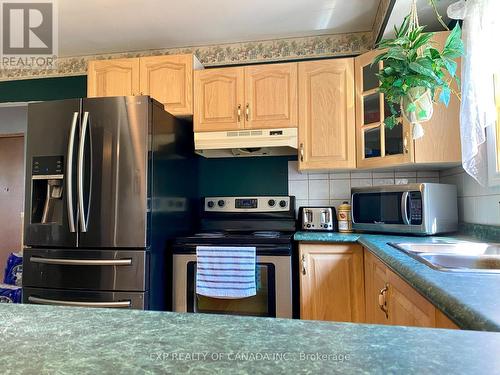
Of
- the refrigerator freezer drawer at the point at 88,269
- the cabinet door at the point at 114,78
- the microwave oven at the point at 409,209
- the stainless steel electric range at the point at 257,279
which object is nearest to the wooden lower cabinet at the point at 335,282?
the stainless steel electric range at the point at 257,279

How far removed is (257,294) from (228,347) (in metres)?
1.68

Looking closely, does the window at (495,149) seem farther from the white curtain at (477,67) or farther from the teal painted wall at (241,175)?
the teal painted wall at (241,175)

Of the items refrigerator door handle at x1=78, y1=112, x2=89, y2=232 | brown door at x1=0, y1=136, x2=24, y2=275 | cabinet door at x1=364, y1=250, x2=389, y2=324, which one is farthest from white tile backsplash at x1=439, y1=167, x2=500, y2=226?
brown door at x1=0, y1=136, x2=24, y2=275

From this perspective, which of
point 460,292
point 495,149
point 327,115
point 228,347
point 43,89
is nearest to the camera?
point 228,347

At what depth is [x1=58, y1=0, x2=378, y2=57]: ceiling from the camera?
2.16 metres

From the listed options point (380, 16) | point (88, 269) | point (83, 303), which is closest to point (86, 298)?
point (83, 303)

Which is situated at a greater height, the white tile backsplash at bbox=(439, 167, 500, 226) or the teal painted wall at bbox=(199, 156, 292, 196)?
the teal painted wall at bbox=(199, 156, 292, 196)

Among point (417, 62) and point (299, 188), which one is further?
point (299, 188)

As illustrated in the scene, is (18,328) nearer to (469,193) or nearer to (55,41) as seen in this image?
(469,193)

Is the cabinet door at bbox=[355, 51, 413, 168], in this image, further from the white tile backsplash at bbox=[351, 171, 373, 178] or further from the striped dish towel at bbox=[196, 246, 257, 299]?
the striped dish towel at bbox=[196, 246, 257, 299]

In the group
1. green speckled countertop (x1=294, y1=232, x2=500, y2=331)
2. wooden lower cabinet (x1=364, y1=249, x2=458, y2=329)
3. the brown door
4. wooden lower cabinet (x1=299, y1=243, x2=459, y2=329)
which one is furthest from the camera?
the brown door

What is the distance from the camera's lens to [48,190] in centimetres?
207

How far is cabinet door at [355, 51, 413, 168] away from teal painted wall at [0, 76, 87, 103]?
2.41m

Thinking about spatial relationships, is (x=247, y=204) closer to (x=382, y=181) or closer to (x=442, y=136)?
(x=382, y=181)
